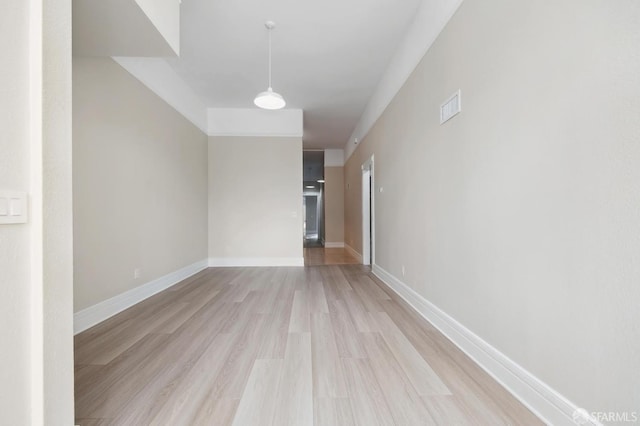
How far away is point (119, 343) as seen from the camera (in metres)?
2.21

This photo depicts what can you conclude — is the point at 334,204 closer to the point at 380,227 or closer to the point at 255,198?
the point at 255,198

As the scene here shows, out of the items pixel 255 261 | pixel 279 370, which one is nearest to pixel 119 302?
pixel 279 370

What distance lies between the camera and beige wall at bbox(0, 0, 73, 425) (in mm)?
950

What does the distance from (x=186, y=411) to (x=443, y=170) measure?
2.47 m

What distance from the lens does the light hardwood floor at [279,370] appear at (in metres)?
1.41

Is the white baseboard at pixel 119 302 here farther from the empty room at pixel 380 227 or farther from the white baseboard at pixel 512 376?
the white baseboard at pixel 512 376

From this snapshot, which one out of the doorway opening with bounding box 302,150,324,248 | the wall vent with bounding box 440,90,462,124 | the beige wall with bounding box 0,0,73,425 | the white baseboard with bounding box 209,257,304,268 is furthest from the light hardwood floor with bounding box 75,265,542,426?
the doorway opening with bounding box 302,150,324,248

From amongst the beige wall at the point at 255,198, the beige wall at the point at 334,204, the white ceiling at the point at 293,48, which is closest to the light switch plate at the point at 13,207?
the white ceiling at the point at 293,48

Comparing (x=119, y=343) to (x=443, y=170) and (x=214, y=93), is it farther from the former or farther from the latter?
(x=214, y=93)

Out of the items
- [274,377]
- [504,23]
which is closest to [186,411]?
[274,377]

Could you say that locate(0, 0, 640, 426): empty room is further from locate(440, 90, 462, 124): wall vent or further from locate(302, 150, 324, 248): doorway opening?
locate(302, 150, 324, 248): doorway opening

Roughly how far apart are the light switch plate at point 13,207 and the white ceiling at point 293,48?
112 inches

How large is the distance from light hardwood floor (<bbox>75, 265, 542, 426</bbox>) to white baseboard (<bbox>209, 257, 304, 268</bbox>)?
252 cm

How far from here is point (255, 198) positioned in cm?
579
